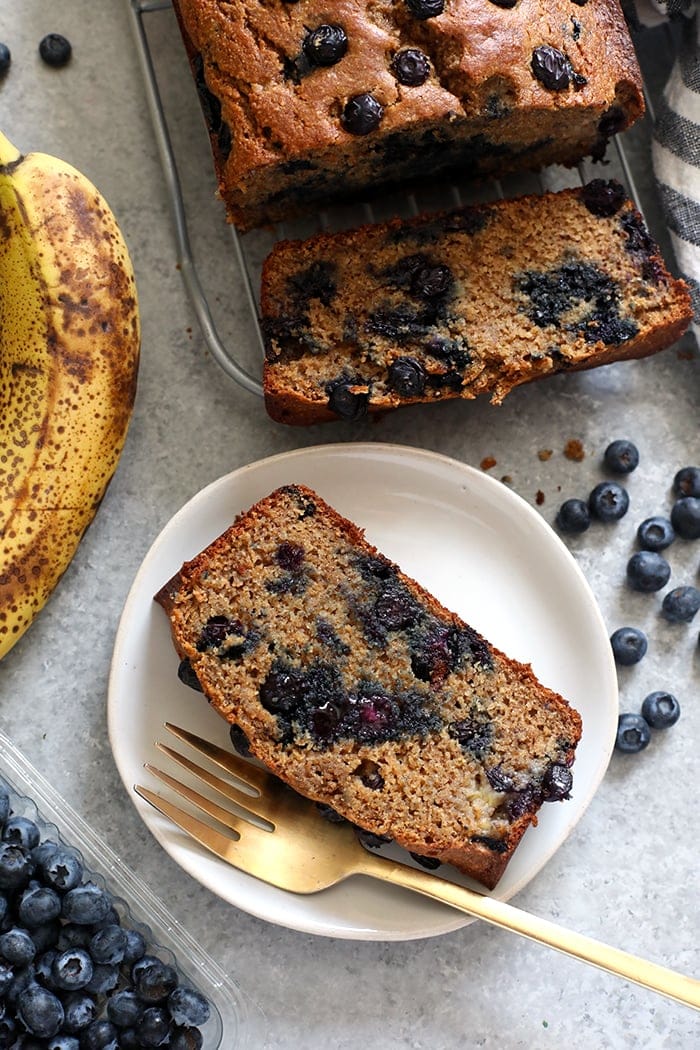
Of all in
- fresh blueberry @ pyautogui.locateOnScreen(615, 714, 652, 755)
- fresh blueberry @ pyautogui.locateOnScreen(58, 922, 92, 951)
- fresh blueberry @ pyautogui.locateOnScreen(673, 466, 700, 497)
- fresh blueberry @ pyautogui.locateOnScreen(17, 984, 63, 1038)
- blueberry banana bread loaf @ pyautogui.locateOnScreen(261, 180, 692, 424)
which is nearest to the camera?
fresh blueberry @ pyautogui.locateOnScreen(17, 984, 63, 1038)

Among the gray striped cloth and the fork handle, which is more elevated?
the gray striped cloth

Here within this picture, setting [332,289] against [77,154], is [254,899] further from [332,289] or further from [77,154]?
[77,154]

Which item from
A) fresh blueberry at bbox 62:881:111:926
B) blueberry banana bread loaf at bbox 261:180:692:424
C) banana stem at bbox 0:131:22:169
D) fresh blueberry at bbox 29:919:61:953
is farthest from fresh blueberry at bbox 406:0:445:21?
fresh blueberry at bbox 29:919:61:953

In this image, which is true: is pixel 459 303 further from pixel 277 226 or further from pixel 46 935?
pixel 46 935

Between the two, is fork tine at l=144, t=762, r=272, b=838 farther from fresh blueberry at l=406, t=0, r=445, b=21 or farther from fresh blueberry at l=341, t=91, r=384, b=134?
fresh blueberry at l=406, t=0, r=445, b=21

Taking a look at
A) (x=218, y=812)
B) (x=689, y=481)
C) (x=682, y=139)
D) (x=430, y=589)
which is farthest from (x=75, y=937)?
(x=682, y=139)

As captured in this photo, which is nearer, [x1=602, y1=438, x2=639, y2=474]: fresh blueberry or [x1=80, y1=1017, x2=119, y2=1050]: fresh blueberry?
[x1=80, y1=1017, x2=119, y2=1050]: fresh blueberry

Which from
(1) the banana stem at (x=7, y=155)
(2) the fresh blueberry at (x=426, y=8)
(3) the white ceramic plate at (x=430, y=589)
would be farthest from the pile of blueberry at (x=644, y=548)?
(1) the banana stem at (x=7, y=155)
